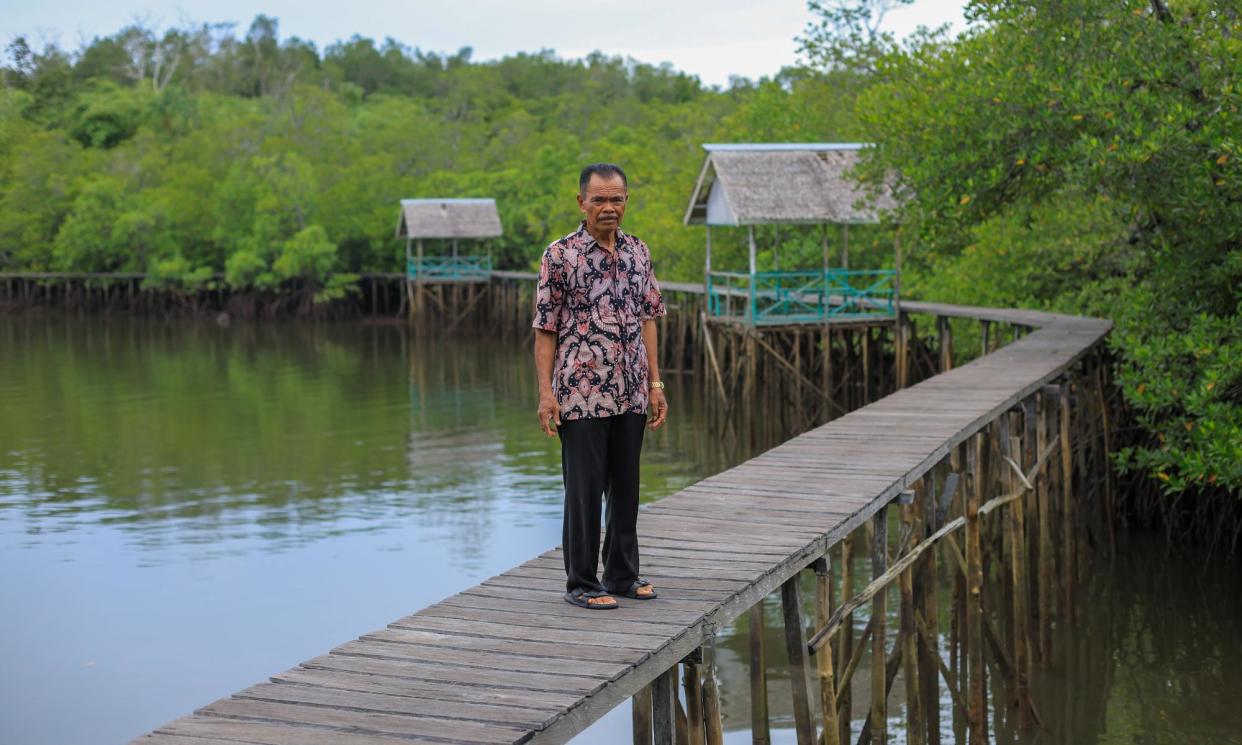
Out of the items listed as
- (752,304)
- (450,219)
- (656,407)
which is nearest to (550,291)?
(656,407)

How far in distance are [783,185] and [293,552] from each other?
9.03 metres

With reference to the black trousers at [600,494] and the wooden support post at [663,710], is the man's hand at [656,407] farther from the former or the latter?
the wooden support post at [663,710]

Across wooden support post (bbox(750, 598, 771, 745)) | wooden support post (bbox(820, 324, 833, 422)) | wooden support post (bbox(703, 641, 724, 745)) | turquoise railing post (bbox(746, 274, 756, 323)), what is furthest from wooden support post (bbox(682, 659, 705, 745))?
wooden support post (bbox(820, 324, 833, 422))

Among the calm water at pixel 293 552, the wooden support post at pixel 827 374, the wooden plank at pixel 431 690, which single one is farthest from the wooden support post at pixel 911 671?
the wooden support post at pixel 827 374

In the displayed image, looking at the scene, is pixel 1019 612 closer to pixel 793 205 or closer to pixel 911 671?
pixel 911 671

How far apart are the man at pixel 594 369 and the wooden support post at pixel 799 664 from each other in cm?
105

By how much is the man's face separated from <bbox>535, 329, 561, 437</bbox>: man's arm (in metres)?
0.44

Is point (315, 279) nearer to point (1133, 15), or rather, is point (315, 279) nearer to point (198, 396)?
point (198, 396)

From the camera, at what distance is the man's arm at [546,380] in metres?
5.14

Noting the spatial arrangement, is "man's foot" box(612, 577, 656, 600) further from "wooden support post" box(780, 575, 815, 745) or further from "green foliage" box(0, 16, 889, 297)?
"green foliage" box(0, 16, 889, 297)

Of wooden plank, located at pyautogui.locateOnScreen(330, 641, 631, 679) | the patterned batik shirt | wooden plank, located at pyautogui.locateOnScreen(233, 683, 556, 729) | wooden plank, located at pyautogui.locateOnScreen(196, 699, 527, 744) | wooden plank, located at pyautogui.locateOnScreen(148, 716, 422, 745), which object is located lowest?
wooden plank, located at pyautogui.locateOnScreen(148, 716, 422, 745)

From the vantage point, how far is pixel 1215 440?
947 cm

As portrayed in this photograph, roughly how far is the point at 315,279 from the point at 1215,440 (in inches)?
1334

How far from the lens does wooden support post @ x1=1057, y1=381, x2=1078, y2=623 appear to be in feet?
36.0
